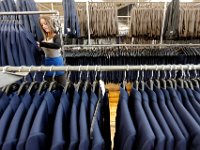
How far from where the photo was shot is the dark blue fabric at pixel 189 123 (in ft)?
2.22

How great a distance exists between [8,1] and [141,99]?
193 cm

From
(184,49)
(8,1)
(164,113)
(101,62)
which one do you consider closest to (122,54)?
(101,62)

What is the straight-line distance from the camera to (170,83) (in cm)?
99

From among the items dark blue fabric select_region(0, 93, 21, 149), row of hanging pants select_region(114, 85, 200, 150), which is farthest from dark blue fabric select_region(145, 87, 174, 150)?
dark blue fabric select_region(0, 93, 21, 149)

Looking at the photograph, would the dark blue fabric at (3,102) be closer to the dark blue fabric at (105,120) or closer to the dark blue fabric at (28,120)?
the dark blue fabric at (28,120)

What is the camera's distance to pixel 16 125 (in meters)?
0.73

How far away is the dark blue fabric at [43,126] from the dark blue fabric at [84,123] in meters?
0.13

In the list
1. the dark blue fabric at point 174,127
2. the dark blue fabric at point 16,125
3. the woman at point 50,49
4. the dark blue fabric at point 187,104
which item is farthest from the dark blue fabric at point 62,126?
the woman at point 50,49

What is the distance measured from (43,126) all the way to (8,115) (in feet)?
0.46

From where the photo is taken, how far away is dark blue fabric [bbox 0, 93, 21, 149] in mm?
714

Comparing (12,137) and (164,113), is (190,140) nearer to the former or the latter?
(164,113)

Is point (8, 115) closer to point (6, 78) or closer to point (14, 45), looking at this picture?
point (6, 78)

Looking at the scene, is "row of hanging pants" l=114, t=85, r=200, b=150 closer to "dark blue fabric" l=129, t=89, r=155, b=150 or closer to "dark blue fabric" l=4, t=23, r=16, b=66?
"dark blue fabric" l=129, t=89, r=155, b=150

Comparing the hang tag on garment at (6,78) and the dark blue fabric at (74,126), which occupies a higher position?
the hang tag on garment at (6,78)
